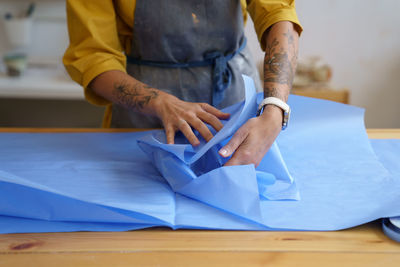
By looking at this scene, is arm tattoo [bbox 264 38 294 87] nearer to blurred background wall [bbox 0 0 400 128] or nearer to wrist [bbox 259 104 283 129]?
wrist [bbox 259 104 283 129]

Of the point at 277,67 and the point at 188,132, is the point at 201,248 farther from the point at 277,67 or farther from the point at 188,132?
the point at 277,67

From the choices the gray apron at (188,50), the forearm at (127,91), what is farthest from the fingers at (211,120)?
the gray apron at (188,50)

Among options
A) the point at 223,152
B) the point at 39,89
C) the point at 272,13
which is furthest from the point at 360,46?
the point at 223,152

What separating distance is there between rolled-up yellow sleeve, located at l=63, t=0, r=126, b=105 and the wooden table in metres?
0.46

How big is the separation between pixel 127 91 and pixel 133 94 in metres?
0.02

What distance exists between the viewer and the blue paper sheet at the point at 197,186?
632 mm

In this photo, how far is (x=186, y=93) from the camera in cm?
108

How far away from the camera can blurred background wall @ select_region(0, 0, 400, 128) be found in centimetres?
240

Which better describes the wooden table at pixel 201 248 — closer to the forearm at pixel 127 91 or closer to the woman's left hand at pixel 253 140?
the woman's left hand at pixel 253 140

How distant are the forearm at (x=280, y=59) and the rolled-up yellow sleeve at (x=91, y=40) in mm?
351

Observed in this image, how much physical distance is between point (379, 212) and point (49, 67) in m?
2.18

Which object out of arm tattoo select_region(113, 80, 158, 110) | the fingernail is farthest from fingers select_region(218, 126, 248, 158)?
arm tattoo select_region(113, 80, 158, 110)

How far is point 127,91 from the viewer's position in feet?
3.08

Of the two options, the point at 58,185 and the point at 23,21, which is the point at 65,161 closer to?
the point at 58,185
